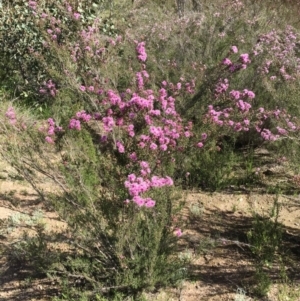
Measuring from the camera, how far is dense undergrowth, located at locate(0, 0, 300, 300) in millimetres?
2633

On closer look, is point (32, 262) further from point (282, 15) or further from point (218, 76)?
point (282, 15)

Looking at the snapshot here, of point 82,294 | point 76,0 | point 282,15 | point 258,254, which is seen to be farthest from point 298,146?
point 282,15

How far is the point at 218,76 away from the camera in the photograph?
426cm

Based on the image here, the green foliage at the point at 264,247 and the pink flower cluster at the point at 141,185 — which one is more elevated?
the pink flower cluster at the point at 141,185

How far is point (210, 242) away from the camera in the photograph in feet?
10.1

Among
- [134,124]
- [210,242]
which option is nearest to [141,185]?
[134,124]

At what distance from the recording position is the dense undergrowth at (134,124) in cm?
263

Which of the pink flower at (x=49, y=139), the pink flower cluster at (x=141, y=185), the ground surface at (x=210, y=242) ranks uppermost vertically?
the pink flower at (x=49, y=139)

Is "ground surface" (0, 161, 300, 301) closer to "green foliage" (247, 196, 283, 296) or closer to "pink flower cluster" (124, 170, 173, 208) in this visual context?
"green foliage" (247, 196, 283, 296)

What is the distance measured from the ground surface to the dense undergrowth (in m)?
0.17

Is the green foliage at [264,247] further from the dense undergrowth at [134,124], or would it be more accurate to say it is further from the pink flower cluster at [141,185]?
the pink flower cluster at [141,185]

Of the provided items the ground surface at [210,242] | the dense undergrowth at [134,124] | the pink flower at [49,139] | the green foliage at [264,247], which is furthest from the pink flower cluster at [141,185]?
the green foliage at [264,247]

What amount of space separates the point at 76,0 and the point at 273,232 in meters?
3.93

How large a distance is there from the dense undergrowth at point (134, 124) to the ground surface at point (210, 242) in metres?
0.17
